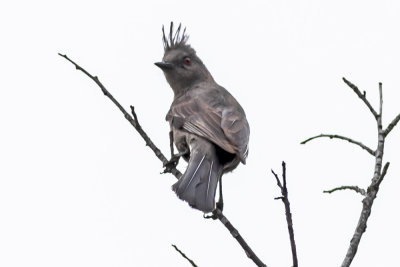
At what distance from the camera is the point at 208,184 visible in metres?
5.82

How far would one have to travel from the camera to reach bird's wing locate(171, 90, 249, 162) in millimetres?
6336

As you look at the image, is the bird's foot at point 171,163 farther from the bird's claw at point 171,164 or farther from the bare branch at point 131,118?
the bare branch at point 131,118

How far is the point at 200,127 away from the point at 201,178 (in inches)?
34.5

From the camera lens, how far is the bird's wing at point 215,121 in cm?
634

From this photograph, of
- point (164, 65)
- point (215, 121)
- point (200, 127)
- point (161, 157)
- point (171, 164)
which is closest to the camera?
point (161, 157)

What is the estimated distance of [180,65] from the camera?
857 cm

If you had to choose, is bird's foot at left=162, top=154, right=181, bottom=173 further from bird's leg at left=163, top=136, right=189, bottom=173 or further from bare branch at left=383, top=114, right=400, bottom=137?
bare branch at left=383, top=114, right=400, bottom=137

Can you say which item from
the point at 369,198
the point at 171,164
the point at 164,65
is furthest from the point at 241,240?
the point at 164,65

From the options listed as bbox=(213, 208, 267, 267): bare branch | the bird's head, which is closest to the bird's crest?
the bird's head

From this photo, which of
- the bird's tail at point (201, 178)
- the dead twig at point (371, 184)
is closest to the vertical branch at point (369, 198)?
the dead twig at point (371, 184)

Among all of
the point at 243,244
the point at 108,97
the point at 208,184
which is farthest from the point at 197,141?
the point at 243,244

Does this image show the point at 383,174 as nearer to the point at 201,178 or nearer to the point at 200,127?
the point at 201,178

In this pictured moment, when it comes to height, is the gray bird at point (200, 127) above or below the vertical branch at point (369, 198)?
above

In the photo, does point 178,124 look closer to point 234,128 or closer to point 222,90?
point 234,128
